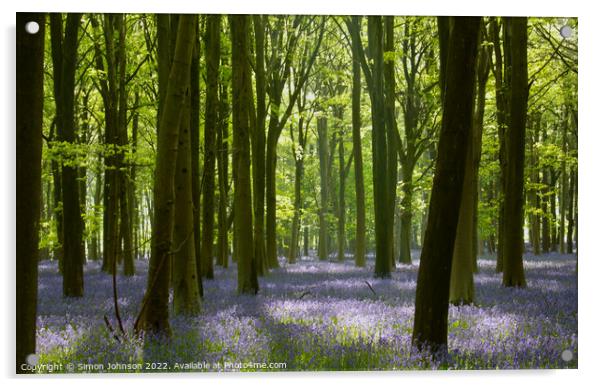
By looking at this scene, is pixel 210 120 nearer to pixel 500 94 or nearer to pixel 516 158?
pixel 500 94

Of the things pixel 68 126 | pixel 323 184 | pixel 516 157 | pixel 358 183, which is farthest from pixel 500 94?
pixel 323 184

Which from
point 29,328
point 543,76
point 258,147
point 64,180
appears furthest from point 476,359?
point 258,147

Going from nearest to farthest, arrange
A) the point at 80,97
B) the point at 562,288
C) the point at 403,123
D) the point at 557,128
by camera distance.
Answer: the point at 562,288 < the point at 557,128 < the point at 80,97 < the point at 403,123

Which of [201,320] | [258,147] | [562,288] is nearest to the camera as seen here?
[201,320]

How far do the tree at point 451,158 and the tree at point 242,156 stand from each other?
5437mm

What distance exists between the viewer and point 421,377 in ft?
20.4

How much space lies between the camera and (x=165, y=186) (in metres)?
6.88

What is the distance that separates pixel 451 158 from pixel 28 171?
4.10 meters

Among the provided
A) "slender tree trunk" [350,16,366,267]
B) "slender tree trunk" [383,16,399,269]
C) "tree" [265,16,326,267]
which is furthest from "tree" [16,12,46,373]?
"slender tree trunk" [350,16,366,267]

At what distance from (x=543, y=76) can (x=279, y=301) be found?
6.50 meters

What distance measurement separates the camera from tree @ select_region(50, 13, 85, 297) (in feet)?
35.1

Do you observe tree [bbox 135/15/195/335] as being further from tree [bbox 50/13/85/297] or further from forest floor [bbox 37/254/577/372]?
tree [bbox 50/13/85/297]

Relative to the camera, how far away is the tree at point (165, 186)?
678 cm

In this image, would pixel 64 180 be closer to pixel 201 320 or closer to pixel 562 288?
pixel 201 320
